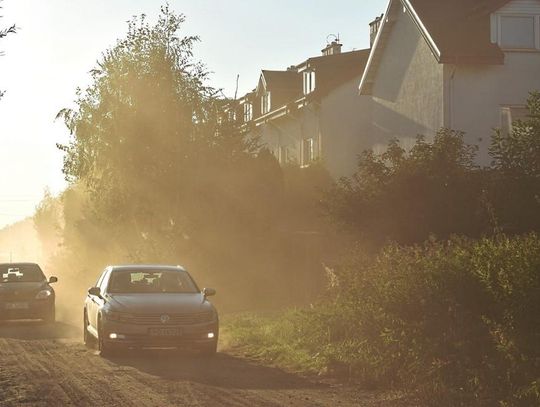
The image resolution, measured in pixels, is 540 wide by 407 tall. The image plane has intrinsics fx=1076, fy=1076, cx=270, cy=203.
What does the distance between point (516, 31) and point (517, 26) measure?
0.15m

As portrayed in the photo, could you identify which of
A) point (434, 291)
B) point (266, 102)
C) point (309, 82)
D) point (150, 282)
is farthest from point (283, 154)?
point (434, 291)

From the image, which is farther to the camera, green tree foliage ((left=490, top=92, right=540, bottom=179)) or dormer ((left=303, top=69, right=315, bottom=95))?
dormer ((left=303, top=69, right=315, bottom=95))

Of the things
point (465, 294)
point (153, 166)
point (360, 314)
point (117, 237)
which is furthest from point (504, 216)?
point (117, 237)

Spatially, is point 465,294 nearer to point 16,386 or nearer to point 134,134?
point 16,386

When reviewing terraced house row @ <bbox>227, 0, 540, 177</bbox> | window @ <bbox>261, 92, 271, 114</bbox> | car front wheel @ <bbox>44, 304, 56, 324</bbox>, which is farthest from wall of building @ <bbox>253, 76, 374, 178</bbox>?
car front wheel @ <bbox>44, 304, 56, 324</bbox>

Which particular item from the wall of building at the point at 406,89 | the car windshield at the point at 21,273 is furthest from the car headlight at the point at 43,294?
the wall of building at the point at 406,89

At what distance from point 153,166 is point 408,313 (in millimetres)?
22146

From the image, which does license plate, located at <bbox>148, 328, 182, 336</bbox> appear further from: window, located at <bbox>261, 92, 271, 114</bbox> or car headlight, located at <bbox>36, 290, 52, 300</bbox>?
window, located at <bbox>261, 92, 271, 114</bbox>

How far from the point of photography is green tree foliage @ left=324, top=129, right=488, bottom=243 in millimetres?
20922

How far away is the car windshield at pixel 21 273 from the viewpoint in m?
29.4

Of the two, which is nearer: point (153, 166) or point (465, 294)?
point (465, 294)

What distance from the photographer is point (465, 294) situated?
42.5ft

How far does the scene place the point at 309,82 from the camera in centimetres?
4553

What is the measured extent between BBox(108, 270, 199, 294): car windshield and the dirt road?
1.13 m
